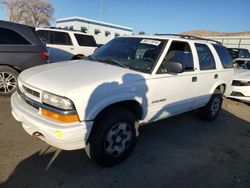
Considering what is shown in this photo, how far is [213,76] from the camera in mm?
4996

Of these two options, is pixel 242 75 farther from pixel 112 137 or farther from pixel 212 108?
pixel 112 137

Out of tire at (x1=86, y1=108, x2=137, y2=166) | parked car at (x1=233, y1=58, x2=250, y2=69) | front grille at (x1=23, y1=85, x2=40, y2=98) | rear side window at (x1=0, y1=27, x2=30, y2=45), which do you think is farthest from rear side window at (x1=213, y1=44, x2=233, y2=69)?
rear side window at (x1=0, y1=27, x2=30, y2=45)

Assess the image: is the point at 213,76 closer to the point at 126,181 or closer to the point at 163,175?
the point at 163,175

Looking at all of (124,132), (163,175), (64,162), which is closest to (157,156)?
(163,175)

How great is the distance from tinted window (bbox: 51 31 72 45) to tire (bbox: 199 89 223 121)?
255 inches

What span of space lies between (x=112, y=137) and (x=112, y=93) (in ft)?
2.06

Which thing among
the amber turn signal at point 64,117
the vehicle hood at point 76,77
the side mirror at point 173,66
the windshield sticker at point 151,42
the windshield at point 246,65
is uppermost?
the windshield sticker at point 151,42

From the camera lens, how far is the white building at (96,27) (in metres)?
43.2

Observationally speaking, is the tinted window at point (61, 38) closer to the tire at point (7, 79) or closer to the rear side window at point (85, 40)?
the rear side window at point (85, 40)

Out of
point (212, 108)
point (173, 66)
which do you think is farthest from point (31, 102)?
point (212, 108)

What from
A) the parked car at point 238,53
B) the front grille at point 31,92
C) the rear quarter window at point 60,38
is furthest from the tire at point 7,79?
the parked car at point 238,53

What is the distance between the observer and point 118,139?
323 cm

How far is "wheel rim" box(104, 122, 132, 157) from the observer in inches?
123

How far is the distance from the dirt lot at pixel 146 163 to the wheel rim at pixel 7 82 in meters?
0.98
